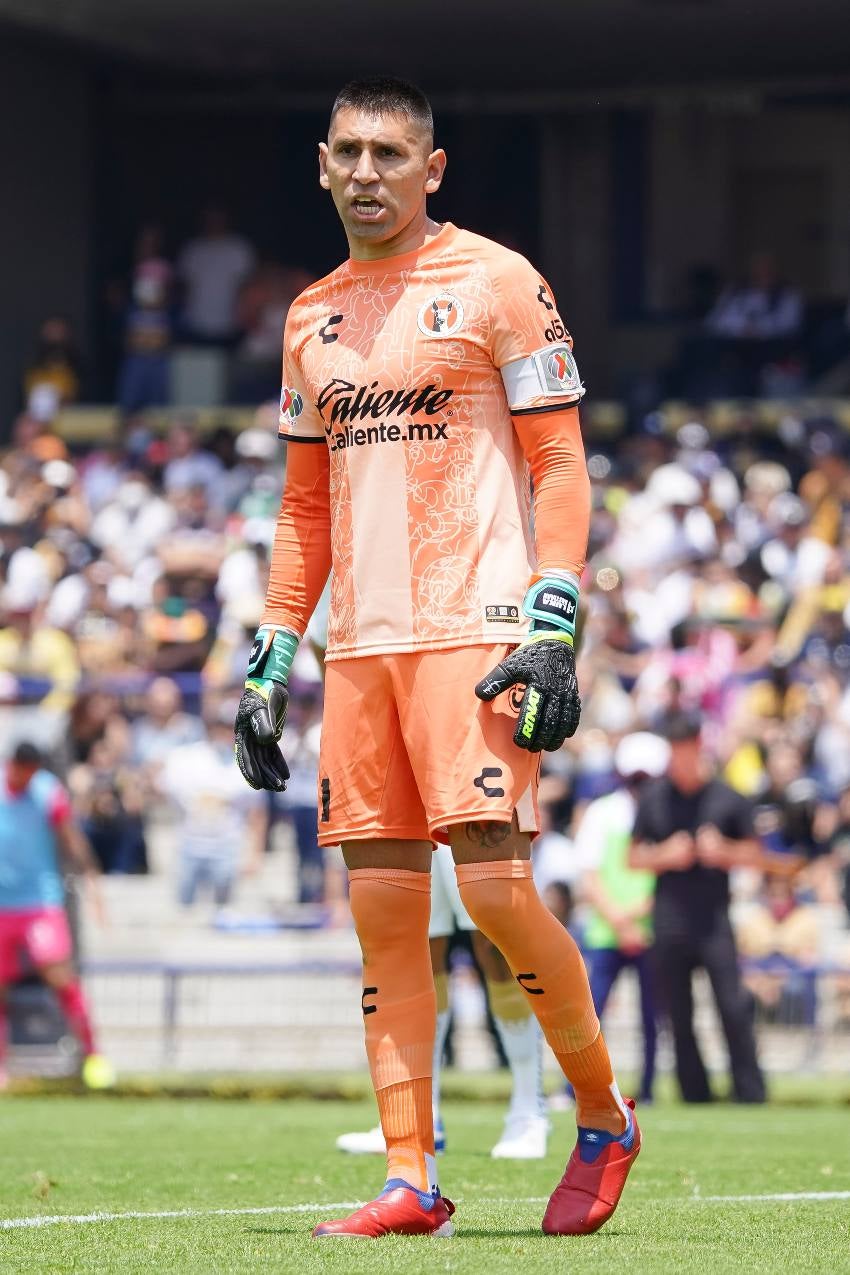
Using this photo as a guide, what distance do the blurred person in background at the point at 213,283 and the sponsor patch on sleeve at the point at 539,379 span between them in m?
22.1

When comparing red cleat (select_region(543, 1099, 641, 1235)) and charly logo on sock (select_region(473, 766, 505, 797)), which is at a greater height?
charly logo on sock (select_region(473, 766, 505, 797))

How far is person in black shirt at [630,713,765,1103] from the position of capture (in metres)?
13.5

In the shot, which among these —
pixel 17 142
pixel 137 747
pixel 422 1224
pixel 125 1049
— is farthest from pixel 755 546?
pixel 422 1224

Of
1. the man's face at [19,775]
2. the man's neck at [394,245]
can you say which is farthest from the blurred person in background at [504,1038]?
the man's face at [19,775]

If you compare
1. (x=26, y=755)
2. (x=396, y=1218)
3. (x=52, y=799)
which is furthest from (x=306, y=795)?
(x=396, y=1218)

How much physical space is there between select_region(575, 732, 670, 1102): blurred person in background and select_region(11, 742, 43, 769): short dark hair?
3.20 metres

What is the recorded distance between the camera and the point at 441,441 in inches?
225

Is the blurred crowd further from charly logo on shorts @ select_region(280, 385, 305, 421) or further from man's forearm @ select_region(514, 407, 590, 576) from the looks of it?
man's forearm @ select_region(514, 407, 590, 576)

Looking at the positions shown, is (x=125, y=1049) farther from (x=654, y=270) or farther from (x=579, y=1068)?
(x=654, y=270)

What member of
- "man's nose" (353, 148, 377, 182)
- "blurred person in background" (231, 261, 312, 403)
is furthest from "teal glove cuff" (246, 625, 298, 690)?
"blurred person in background" (231, 261, 312, 403)

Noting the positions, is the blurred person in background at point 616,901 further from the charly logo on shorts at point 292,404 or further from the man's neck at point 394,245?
the man's neck at point 394,245

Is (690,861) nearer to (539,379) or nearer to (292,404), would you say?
(292,404)

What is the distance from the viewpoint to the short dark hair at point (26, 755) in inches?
574

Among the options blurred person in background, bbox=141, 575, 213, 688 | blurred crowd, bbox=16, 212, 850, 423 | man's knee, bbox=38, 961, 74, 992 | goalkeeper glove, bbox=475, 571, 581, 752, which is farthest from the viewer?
blurred crowd, bbox=16, 212, 850, 423
